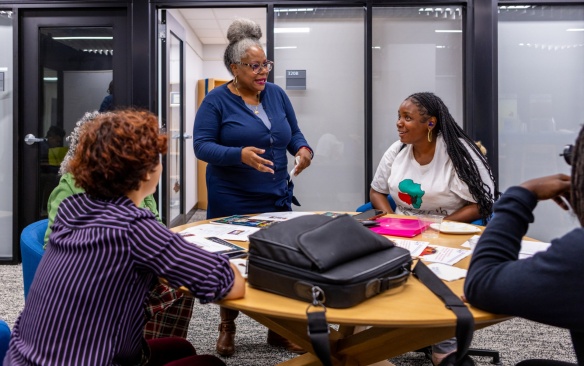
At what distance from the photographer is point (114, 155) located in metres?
1.23

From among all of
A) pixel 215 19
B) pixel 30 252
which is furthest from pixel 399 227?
pixel 215 19

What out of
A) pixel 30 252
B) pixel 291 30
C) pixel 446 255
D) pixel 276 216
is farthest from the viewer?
pixel 291 30

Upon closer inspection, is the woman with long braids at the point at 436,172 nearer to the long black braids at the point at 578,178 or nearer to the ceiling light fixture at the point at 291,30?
the long black braids at the point at 578,178

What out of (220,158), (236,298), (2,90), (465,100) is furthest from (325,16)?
(236,298)

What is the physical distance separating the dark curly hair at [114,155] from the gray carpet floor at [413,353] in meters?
1.56

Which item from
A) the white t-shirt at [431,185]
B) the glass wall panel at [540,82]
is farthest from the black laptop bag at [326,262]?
the glass wall panel at [540,82]

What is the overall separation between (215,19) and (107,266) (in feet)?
20.3

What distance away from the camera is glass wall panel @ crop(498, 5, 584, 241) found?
4.31 meters

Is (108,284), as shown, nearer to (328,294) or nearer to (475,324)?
(328,294)

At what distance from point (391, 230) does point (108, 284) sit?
1105 mm

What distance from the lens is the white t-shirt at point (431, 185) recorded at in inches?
96.4

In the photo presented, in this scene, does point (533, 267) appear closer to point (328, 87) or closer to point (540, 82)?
point (328, 87)

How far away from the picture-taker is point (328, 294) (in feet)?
3.79

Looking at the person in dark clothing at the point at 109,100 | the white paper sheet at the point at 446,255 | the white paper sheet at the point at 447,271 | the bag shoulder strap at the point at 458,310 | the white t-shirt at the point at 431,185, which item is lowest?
the bag shoulder strap at the point at 458,310
